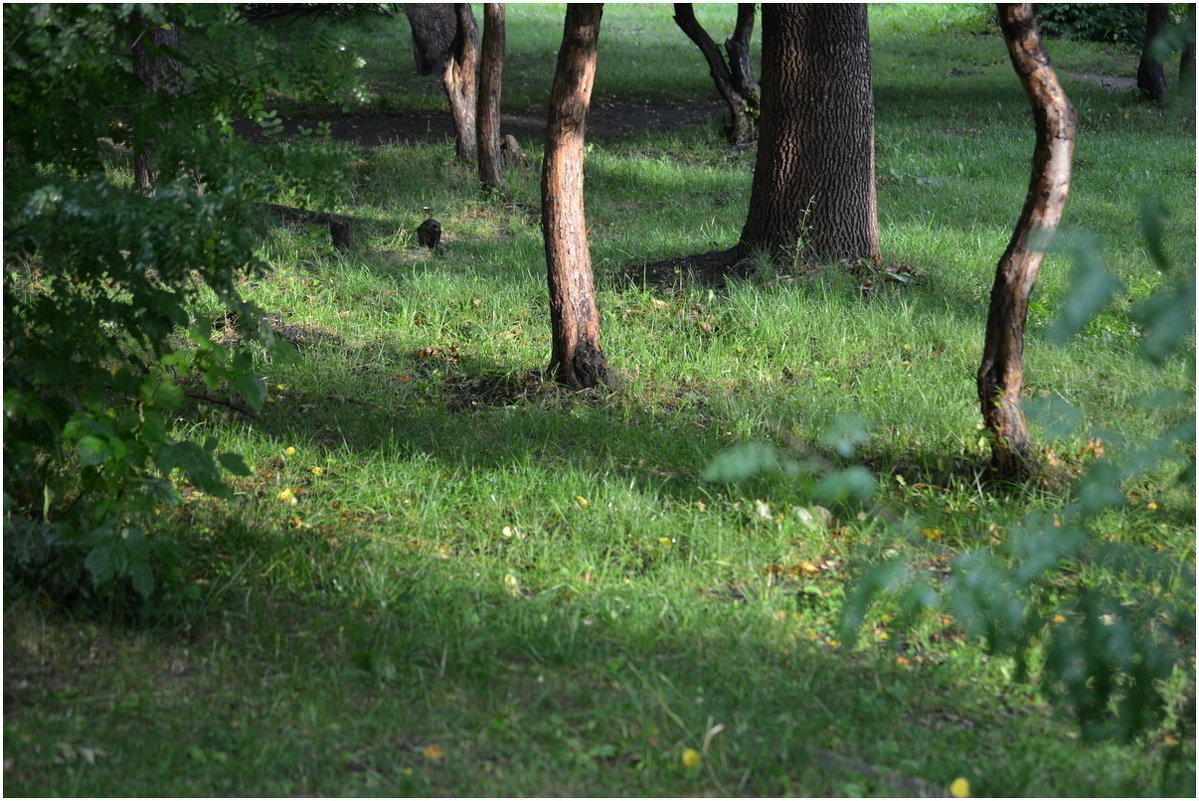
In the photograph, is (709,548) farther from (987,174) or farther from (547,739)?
(987,174)

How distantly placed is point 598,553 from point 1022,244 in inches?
90.3

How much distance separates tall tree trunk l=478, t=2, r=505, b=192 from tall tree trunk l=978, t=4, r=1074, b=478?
669cm

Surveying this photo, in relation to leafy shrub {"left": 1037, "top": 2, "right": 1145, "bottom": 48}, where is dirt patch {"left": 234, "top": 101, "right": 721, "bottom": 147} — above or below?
below

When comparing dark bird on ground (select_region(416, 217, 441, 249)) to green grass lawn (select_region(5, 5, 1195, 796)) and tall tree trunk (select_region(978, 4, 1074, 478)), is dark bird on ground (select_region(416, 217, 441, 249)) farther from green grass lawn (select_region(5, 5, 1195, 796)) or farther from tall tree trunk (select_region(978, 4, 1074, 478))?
tall tree trunk (select_region(978, 4, 1074, 478))

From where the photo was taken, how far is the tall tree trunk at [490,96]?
10695mm

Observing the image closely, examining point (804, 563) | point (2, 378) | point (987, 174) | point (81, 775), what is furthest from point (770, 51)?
point (81, 775)

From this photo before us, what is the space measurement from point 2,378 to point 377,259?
529cm

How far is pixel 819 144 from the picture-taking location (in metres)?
7.97

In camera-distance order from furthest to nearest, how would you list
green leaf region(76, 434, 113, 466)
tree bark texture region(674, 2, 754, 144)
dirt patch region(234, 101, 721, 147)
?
dirt patch region(234, 101, 721, 147) < tree bark texture region(674, 2, 754, 144) < green leaf region(76, 434, 113, 466)

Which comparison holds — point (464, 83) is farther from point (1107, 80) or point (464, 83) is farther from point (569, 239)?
point (1107, 80)

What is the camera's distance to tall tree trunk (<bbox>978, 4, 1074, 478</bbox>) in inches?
184

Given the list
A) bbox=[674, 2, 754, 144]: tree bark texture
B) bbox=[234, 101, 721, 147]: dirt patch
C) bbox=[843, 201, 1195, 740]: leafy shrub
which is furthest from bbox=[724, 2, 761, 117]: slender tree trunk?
bbox=[843, 201, 1195, 740]: leafy shrub

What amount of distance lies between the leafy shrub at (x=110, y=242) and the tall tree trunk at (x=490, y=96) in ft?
22.1

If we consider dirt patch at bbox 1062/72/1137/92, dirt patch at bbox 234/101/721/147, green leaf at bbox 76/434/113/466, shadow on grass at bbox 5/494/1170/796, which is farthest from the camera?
dirt patch at bbox 1062/72/1137/92
